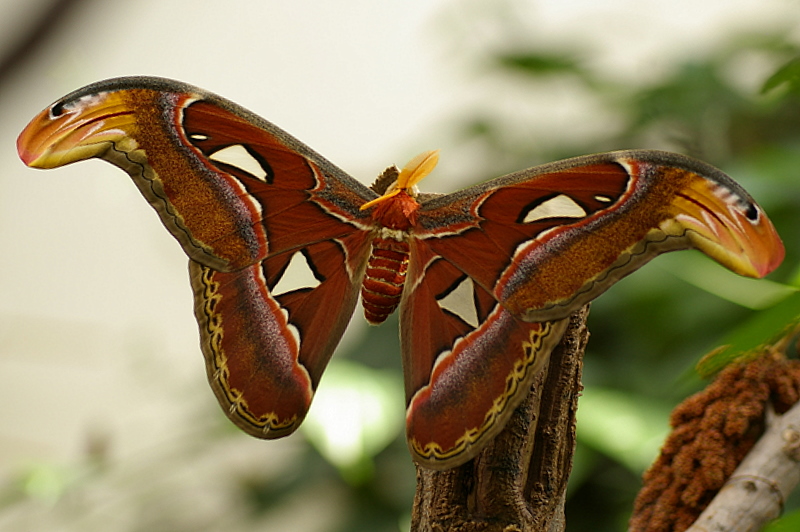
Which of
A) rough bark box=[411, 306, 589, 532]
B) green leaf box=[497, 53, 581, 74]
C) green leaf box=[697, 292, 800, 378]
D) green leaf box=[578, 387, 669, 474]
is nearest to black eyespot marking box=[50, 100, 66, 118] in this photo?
rough bark box=[411, 306, 589, 532]

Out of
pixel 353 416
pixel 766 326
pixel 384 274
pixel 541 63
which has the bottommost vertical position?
pixel 353 416

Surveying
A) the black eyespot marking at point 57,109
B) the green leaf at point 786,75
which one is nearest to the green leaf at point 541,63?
the green leaf at point 786,75

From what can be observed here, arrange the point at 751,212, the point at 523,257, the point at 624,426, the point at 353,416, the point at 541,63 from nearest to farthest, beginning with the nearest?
the point at 751,212, the point at 523,257, the point at 624,426, the point at 353,416, the point at 541,63

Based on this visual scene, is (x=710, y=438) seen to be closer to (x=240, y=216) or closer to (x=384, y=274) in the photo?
(x=384, y=274)

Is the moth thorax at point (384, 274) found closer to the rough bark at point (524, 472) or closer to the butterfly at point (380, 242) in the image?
the butterfly at point (380, 242)

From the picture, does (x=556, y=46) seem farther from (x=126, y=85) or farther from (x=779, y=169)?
(x=126, y=85)

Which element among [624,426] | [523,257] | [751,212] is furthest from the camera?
[624,426]

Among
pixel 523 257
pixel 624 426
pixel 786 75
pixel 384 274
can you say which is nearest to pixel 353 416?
pixel 624 426
